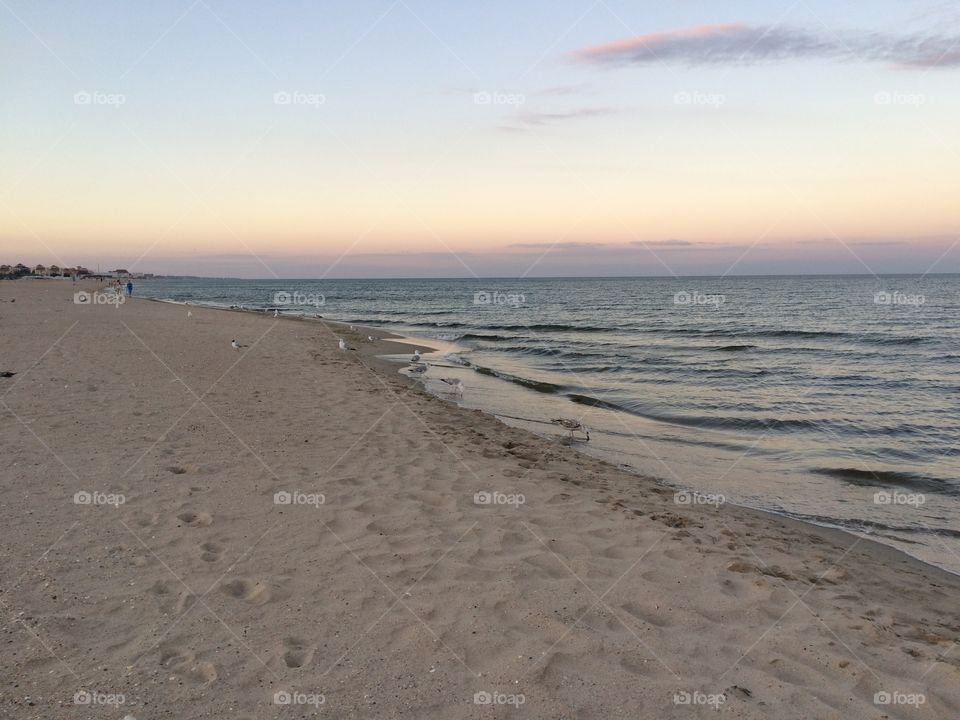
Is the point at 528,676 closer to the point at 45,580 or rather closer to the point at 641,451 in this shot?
the point at 45,580

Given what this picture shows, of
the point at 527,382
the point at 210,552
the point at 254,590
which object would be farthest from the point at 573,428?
the point at 254,590

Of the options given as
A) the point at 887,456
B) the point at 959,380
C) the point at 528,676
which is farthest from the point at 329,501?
the point at 959,380

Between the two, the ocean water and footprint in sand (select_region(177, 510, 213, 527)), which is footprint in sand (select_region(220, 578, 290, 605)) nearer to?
footprint in sand (select_region(177, 510, 213, 527))

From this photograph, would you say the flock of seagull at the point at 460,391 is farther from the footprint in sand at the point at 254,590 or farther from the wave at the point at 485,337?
the wave at the point at 485,337

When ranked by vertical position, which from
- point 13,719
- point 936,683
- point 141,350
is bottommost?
point 936,683

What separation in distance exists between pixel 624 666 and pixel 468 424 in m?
8.37

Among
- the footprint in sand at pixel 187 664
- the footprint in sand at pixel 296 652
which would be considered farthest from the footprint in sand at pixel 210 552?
the footprint in sand at pixel 296 652

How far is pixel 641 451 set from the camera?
12203 mm

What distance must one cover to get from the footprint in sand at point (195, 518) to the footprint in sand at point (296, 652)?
2.37 m

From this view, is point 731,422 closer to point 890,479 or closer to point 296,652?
point 890,479

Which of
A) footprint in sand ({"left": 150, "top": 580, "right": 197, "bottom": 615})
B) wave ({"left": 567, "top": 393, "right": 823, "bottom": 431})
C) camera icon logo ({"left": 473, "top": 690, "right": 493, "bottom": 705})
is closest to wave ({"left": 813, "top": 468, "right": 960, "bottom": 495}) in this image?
wave ({"left": 567, "top": 393, "right": 823, "bottom": 431})

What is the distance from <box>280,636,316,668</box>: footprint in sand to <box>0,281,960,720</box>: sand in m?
0.02

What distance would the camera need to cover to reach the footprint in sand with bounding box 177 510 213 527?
625 cm

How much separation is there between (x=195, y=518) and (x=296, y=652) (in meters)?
2.73
